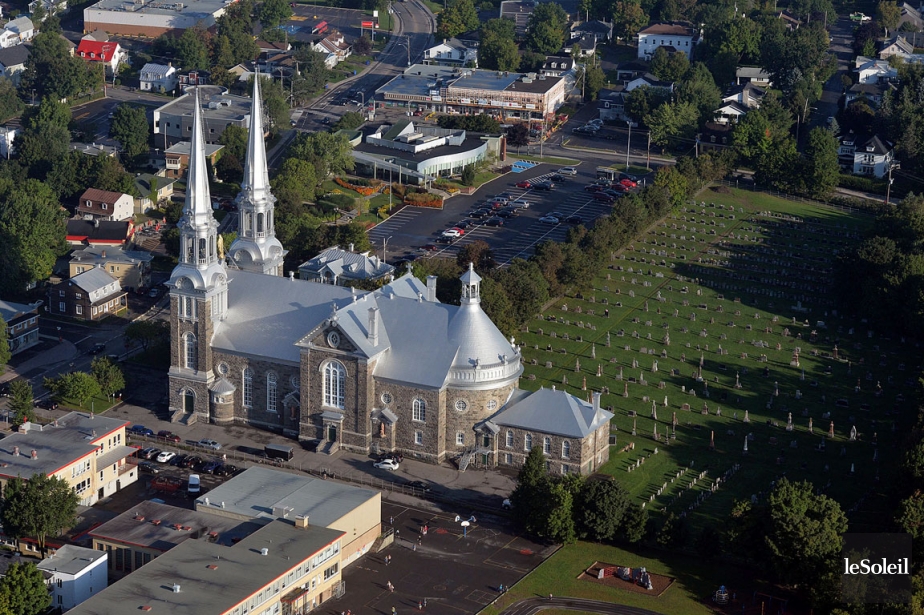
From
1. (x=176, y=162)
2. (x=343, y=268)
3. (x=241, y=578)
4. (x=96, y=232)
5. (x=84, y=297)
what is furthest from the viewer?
(x=176, y=162)

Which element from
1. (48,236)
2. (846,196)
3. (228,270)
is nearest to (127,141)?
(48,236)

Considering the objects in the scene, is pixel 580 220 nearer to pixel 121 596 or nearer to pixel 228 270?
pixel 228 270

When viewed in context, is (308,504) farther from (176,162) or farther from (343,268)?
(176,162)

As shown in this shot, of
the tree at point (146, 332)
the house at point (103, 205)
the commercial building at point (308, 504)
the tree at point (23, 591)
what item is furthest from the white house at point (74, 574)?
the house at point (103, 205)

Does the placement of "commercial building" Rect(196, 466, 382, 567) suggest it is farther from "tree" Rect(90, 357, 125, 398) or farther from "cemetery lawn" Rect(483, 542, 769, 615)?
"tree" Rect(90, 357, 125, 398)

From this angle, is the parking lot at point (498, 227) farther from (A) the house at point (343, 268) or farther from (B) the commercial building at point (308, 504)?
(B) the commercial building at point (308, 504)

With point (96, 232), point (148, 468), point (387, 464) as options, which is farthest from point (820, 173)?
point (148, 468)
